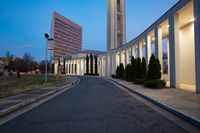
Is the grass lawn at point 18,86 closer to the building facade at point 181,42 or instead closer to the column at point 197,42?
the column at point 197,42

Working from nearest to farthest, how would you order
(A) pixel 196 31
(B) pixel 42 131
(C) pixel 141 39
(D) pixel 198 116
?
1. (B) pixel 42 131
2. (D) pixel 198 116
3. (A) pixel 196 31
4. (C) pixel 141 39

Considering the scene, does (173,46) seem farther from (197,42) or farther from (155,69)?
(197,42)

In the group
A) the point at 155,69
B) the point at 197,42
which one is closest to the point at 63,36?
the point at 155,69

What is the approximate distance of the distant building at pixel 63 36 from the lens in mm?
140625

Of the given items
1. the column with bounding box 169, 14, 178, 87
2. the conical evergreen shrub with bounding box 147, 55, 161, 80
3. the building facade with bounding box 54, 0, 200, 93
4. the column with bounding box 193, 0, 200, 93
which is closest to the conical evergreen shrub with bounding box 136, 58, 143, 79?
the building facade with bounding box 54, 0, 200, 93

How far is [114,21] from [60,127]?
5462 cm

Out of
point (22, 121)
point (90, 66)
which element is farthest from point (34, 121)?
point (90, 66)

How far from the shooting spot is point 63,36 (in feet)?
495

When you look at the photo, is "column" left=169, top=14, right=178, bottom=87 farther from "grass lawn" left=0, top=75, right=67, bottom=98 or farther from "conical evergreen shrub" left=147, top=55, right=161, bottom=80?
"grass lawn" left=0, top=75, right=67, bottom=98

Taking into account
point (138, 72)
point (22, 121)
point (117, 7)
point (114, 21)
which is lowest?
point (22, 121)

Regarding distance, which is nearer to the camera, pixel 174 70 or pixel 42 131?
pixel 42 131

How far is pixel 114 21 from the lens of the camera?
5803 centimetres

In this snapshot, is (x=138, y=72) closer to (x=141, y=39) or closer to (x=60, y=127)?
(x=141, y=39)

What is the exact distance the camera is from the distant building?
14062 centimetres
